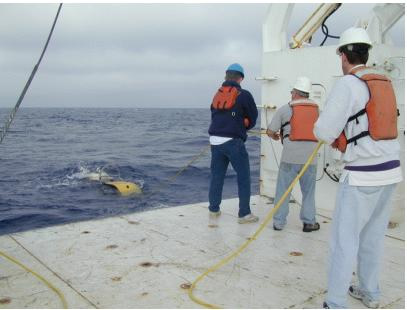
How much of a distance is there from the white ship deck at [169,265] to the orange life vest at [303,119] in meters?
1.13

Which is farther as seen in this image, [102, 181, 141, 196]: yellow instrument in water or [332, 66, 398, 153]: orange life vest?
[102, 181, 141, 196]: yellow instrument in water

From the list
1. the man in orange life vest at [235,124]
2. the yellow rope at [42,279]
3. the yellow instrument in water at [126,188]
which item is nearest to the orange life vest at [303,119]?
the man in orange life vest at [235,124]

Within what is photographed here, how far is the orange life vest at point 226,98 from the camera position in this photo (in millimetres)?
5145

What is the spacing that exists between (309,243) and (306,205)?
55 centimetres

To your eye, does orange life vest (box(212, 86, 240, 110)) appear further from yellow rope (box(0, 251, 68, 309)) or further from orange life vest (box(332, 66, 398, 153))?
yellow rope (box(0, 251, 68, 309))

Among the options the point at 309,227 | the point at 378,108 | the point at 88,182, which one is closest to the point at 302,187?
the point at 309,227

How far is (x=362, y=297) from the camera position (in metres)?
3.33

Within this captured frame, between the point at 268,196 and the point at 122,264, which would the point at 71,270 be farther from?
the point at 268,196

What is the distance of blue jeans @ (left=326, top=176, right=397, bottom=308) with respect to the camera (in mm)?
2908

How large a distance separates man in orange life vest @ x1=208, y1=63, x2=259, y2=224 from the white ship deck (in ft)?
1.68

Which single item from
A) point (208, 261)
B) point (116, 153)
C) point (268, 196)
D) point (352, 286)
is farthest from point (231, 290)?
point (116, 153)

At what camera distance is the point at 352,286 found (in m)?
3.44

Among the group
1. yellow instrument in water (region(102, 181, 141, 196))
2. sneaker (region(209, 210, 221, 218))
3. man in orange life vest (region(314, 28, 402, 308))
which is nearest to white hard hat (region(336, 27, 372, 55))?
man in orange life vest (region(314, 28, 402, 308))

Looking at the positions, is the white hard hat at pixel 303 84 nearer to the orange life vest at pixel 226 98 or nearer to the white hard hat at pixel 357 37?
the orange life vest at pixel 226 98
